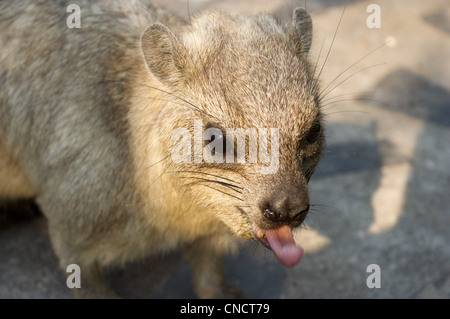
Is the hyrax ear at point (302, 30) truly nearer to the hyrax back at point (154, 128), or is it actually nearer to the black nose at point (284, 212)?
the hyrax back at point (154, 128)

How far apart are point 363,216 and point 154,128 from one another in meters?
2.93

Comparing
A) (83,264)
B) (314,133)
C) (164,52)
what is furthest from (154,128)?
(83,264)

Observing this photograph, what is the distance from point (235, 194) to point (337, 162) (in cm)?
329

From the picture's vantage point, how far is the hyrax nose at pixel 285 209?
3357 millimetres

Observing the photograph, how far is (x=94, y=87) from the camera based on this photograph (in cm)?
422

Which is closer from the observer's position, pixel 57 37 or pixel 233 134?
pixel 233 134

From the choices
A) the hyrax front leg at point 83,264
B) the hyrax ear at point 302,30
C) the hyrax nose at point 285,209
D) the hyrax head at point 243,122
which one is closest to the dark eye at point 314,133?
the hyrax head at point 243,122

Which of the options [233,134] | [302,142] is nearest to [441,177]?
[302,142]

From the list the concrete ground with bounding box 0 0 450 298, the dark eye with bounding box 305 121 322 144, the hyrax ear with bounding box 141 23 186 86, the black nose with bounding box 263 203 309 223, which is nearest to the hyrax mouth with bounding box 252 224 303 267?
the black nose with bounding box 263 203 309 223

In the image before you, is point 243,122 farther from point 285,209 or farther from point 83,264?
point 83,264

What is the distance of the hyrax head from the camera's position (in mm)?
3428

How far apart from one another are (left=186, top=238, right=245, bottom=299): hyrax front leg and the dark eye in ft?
5.56

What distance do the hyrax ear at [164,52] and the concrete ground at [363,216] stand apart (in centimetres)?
104
